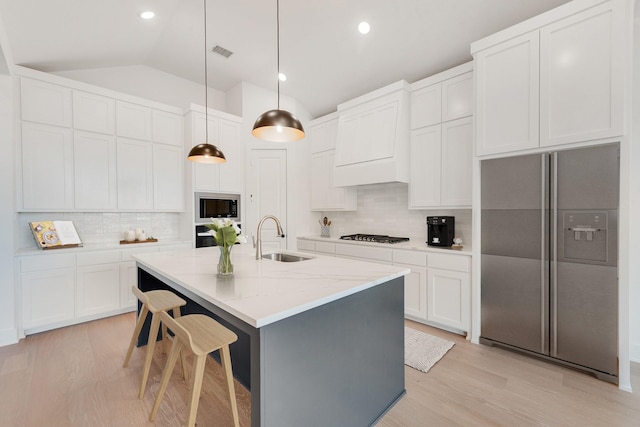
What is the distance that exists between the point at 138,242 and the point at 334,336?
3333mm

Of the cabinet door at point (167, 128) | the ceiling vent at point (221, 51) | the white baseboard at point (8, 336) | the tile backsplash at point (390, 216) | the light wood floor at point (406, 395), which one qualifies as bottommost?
the light wood floor at point (406, 395)

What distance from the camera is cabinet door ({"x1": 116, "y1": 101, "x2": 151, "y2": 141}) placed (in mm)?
3639

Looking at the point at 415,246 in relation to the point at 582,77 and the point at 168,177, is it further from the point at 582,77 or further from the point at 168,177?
the point at 168,177

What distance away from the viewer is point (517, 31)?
2457 millimetres

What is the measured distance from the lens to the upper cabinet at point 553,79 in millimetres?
2059

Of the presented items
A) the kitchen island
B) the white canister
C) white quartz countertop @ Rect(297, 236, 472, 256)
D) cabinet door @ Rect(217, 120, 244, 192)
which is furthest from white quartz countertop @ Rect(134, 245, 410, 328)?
cabinet door @ Rect(217, 120, 244, 192)

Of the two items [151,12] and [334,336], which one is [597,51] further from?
[151,12]

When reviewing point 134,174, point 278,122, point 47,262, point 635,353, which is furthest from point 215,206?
point 635,353

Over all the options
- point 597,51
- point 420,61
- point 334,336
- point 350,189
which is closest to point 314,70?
point 420,61

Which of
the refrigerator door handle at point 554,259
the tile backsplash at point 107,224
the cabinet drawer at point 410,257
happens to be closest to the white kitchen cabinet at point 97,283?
the tile backsplash at point 107,224

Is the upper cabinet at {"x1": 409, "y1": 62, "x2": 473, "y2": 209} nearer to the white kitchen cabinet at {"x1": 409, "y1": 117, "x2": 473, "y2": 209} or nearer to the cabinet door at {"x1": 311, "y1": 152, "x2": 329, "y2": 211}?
the white kitchen cabinet at {"x1": 409, "y1": 117, "x2": 473, "y2": 209}

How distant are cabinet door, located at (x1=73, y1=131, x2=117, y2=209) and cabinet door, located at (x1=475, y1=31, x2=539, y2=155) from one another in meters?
4.21

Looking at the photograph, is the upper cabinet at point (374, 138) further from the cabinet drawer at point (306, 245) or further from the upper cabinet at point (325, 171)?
the cabinet drawer at point (306, 245)

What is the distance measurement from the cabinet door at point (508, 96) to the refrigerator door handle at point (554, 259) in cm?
29
